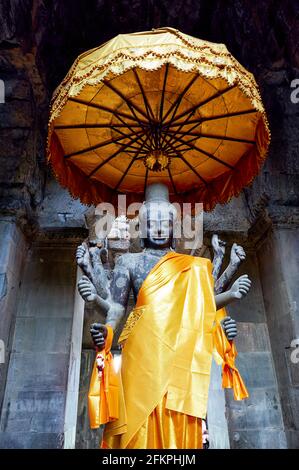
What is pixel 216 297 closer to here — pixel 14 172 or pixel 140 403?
pixel 140 403

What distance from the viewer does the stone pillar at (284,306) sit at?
4.33 metres

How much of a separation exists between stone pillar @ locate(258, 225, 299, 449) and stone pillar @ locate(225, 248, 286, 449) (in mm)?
94

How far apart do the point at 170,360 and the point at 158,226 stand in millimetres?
1308

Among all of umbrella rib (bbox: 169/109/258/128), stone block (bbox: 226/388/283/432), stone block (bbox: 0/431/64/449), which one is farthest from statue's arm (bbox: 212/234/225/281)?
stone block (bbox: 0/431/64/449)

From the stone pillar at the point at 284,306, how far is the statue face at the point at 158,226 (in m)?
2.16

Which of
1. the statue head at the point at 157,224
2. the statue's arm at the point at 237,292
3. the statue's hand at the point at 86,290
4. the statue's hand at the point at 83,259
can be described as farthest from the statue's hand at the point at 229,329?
the statue's hand at the point at 83,259

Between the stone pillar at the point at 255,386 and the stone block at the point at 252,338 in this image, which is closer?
the stone pillar at the point at 255,386

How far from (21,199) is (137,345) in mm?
3006

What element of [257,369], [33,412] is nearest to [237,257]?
[257,369]

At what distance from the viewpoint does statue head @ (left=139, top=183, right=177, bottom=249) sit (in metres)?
3.45

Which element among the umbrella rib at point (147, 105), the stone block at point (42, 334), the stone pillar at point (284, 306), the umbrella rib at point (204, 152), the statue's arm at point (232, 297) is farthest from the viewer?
the stone block at point (42, 334)

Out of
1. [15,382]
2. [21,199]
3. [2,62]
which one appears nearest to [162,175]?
[21,199]

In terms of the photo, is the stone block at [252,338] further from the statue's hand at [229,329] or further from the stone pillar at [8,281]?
the stone pillar at [8,281]

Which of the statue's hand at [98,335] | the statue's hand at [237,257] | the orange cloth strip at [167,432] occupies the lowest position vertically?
the orange cloth strip at [167,432]
